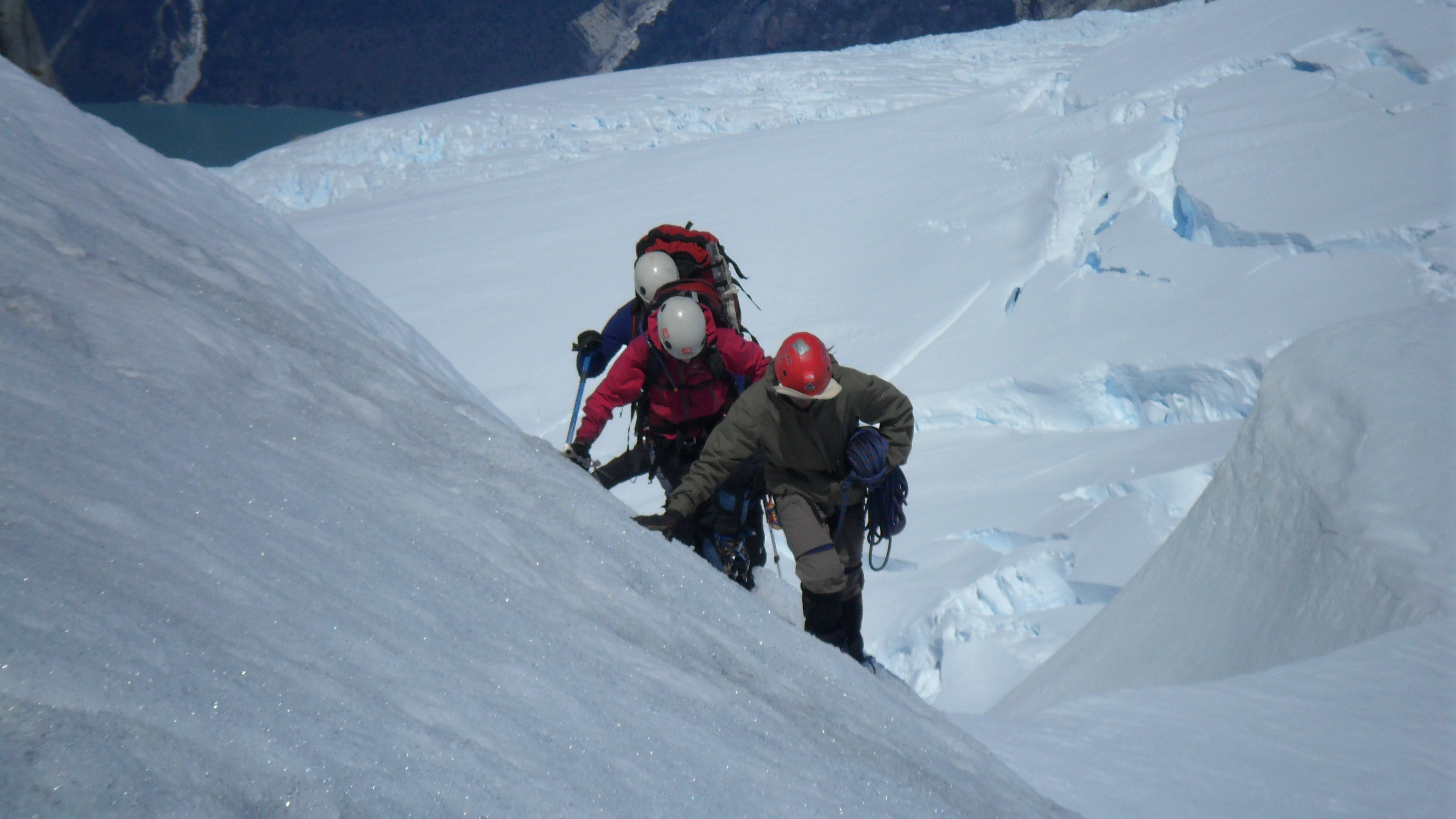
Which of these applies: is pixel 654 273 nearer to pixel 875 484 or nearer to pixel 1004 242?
pixel 875 484

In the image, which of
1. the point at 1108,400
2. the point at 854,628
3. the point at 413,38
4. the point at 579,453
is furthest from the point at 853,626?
the point at 413,38

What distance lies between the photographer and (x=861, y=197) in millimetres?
11047

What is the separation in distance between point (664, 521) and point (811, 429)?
23.4 inches

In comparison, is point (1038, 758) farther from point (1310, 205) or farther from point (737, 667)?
point (1310, 205)

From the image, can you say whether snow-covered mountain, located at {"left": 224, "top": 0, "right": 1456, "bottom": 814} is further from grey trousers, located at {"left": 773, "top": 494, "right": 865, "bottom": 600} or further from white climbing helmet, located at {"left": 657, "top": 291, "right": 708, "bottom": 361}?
white climbing helmet, located at {"left": 657, "top": 291, "right": 708, "bottom": 361}

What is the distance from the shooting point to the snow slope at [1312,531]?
9.33 feet

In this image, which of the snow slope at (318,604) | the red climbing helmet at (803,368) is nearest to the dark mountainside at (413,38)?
the red climbing helmet at (803,368)

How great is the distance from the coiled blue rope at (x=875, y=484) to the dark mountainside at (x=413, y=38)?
35.0 meters

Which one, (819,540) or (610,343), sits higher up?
(610,343)

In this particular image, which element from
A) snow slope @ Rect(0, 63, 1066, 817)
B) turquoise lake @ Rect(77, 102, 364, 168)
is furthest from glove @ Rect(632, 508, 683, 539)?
turquoise lake @ Rect(77, 102, 364, 168)

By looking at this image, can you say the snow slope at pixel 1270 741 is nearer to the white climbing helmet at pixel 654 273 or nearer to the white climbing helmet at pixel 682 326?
the white climbing helmet at pixel 682 326

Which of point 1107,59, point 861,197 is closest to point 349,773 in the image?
point 861,197

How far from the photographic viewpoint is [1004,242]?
9461 mm

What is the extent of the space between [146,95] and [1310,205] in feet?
142
